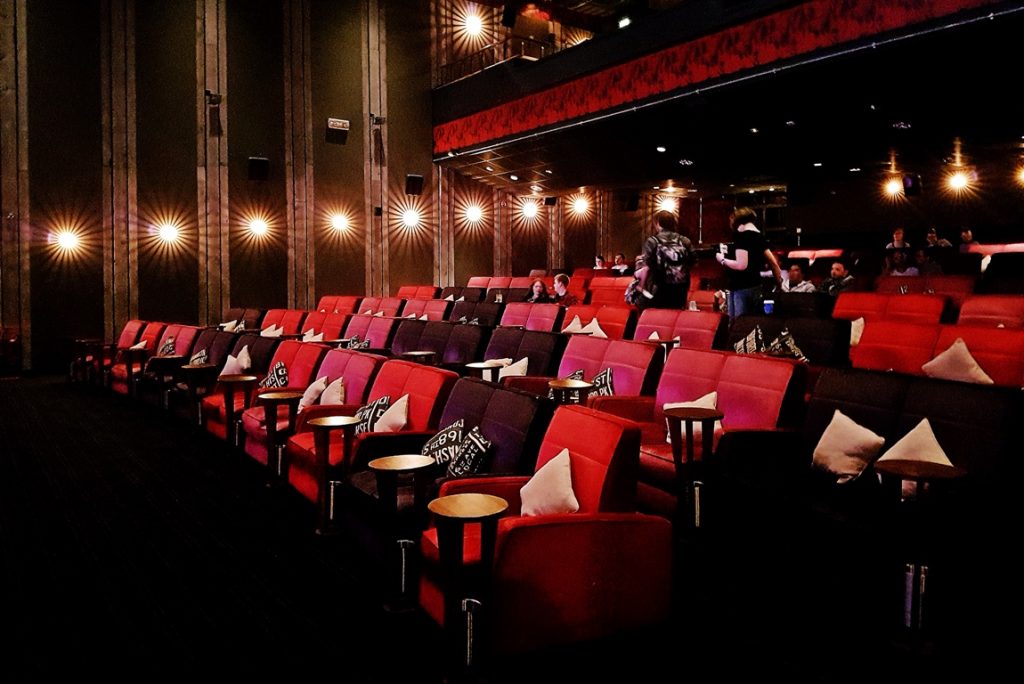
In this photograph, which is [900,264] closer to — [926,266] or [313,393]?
[926,266]

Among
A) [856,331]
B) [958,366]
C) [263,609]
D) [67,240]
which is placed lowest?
[263,609]

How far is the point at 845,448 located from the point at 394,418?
183 centimetres

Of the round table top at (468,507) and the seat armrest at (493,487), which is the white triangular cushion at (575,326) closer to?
the seat armrest at (493,487)

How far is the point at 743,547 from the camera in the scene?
281 centimetres

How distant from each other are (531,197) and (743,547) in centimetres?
1210

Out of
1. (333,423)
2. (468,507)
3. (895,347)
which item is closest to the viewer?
(468,507)

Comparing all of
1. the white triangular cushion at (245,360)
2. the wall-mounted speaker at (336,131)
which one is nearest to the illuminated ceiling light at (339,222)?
the wall-mounted speaker at (336,131)

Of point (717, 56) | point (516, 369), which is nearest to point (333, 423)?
point (516, 369)

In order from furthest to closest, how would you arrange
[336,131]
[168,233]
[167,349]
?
[336,131]
[168,233]
[167,349]

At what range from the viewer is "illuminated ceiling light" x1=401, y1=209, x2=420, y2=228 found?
12.4 m

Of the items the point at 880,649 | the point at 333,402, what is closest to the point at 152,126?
the point at 333,402

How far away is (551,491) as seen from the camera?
217cm

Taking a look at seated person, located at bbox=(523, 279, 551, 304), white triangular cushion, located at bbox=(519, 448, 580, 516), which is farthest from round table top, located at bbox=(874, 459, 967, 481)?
seated person, located at bbox=(523, 279, 551, 304)

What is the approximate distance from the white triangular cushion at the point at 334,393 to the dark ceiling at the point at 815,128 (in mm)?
5673
